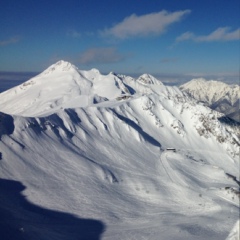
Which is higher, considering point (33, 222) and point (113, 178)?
point (33, 222)

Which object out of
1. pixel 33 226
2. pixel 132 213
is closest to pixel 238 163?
pixel 132 213

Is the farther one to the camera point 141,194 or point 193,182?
point 193,182

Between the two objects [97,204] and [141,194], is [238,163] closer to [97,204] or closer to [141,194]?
[141,194]

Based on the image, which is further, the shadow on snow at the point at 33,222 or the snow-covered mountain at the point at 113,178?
the snow-covered mountain at the point at 113,178

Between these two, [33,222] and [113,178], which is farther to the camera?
[113,178]

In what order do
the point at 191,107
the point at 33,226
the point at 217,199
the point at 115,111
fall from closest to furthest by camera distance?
the point at 33,226 → the point at 217,199 → the point at 115,111 → the point at 191,107

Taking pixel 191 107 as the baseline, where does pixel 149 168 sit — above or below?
below

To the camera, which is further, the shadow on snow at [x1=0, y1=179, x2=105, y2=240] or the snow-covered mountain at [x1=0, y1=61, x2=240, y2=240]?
the snow-covered mountain at [x1=0, y1=61, x2=240, y2=240]

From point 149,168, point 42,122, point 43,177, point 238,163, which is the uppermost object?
point 42,122
